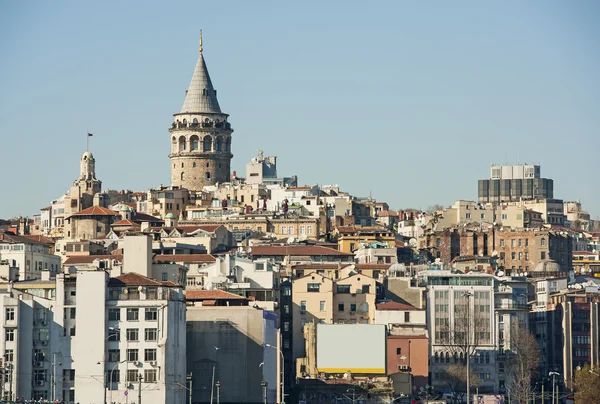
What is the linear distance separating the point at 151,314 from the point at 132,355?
9.46ft

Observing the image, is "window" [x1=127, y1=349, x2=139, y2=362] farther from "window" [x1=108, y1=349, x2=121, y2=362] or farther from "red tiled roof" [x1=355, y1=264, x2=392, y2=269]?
"red tiled roof" [x1=355, y1=264, x2=392, y2=269]

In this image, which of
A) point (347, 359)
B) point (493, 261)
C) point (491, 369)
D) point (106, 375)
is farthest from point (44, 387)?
point (493, 261)

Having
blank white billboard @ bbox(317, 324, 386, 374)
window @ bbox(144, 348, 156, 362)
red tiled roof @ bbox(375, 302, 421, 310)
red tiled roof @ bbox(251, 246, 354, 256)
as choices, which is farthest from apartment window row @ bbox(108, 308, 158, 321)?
red tiled roof @ bbox(251, 246, 354, 256)

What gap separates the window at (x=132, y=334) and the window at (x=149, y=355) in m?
1.01

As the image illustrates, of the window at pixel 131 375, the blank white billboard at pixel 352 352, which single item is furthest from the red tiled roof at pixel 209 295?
the window at pixel 131 375

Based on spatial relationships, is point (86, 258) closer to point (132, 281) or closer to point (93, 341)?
point (132, 281)

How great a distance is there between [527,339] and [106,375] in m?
48.0

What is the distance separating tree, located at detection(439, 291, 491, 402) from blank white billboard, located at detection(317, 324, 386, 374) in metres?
8.29

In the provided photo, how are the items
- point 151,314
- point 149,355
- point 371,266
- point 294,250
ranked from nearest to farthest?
point 149,355, point 151,314, point 371,266, point 294,250

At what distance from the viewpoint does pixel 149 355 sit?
126500 mm

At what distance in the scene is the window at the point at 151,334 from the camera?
127 m

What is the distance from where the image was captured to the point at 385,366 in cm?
14975

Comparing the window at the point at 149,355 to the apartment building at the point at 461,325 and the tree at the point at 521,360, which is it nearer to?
the tree at the point at 521,360

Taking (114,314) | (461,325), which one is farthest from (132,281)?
(461,325)
